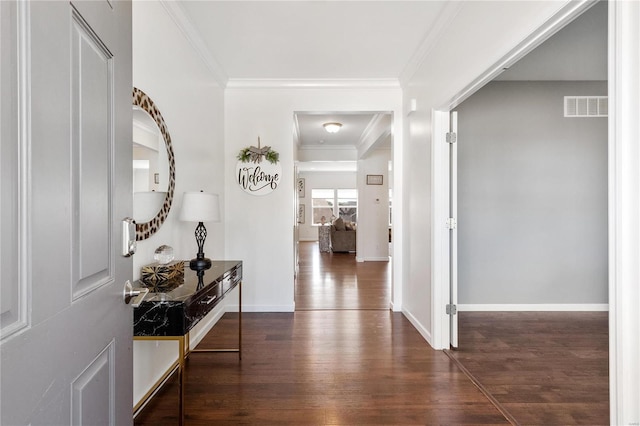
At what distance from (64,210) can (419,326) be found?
3.23 meters

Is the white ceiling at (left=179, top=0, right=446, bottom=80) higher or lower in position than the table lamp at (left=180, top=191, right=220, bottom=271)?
higher

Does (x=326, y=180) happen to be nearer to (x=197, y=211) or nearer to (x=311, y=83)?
(x=311, y=83)

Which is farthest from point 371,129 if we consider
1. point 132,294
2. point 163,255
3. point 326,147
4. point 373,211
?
point 132,294

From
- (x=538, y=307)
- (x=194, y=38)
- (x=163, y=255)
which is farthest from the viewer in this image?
(x=538, y=307)

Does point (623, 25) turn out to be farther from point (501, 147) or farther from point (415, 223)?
point (501, 147)

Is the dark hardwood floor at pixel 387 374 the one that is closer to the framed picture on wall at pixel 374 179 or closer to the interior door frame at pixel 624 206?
the interior door frame at pixel 624 206

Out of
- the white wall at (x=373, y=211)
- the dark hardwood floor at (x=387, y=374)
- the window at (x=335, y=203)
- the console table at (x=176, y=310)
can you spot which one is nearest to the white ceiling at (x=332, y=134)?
the white wall at (x=373, y=211)

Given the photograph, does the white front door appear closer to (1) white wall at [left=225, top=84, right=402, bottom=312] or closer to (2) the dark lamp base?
(2) the dark lamp base

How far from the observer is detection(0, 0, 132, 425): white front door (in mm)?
558

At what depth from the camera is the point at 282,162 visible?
13.2 feet

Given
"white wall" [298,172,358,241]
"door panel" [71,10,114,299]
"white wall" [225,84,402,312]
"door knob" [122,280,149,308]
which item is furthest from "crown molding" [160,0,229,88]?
"white wall" [298,172,358,241]

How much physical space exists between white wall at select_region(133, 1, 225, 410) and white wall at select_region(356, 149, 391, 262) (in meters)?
4.64

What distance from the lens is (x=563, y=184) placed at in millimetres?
3955

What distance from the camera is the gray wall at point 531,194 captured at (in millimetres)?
3938
